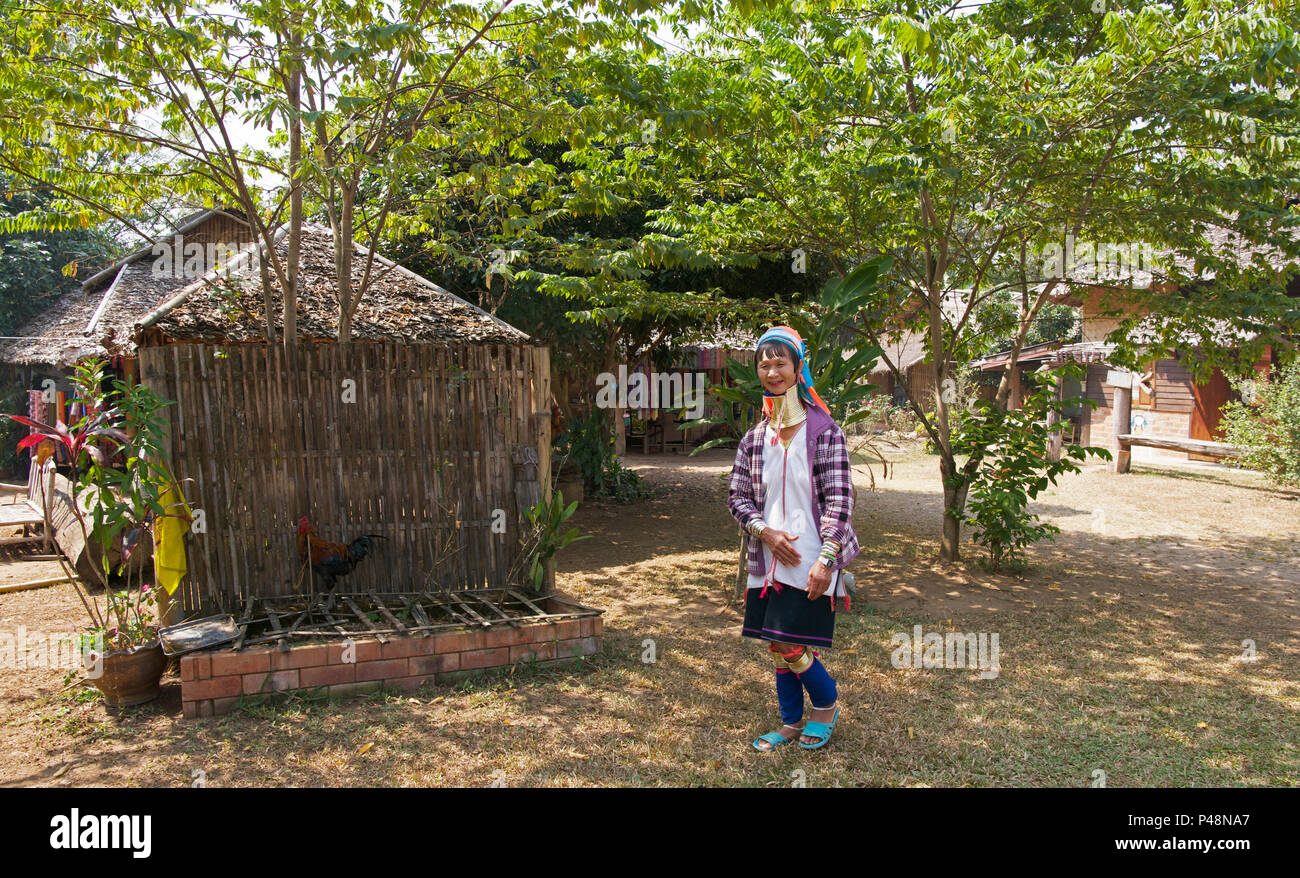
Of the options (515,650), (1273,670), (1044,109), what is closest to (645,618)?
(515,650)

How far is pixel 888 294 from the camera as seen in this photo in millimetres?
8078

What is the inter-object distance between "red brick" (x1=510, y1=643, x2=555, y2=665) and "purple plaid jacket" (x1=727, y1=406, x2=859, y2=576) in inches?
64.8

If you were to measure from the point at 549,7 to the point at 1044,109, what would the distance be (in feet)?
11.6

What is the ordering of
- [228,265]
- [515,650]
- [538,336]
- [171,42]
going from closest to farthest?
[515,650]
[171,42]
[228,265]
[538,336]

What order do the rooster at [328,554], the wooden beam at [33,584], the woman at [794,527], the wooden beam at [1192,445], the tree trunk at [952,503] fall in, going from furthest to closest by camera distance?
the wooden beam at [1192,445] < the tree trunk at [952,503] < the wooden beam at [33,584] < the rooster at [328,554] < the woman at [794,527]

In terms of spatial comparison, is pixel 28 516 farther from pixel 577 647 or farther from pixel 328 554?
pixel 577 647

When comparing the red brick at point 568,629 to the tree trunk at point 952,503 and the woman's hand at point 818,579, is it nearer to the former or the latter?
the woman's hand at point 818,579

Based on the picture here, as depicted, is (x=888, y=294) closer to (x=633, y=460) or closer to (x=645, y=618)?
(x=645, y=618)

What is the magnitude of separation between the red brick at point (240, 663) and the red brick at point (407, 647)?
590 mm

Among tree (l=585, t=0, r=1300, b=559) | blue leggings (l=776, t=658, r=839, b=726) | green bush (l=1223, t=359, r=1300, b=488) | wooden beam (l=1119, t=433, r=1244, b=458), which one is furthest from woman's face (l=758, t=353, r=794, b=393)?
wooden beam (l=1119, t=433, r=1244, b=458)

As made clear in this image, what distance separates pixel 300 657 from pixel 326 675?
17 cm

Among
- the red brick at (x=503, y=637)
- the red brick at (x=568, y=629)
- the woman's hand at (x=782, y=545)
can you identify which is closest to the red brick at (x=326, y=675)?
the red brick at (x=503, y=637)

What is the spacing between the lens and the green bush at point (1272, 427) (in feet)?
38.5

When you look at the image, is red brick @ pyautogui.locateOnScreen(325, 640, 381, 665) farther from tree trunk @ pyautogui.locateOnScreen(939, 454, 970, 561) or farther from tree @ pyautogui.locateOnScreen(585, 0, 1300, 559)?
tree trunk @ pyautogui.locateOnScreen(939, 454, 970, 561)
